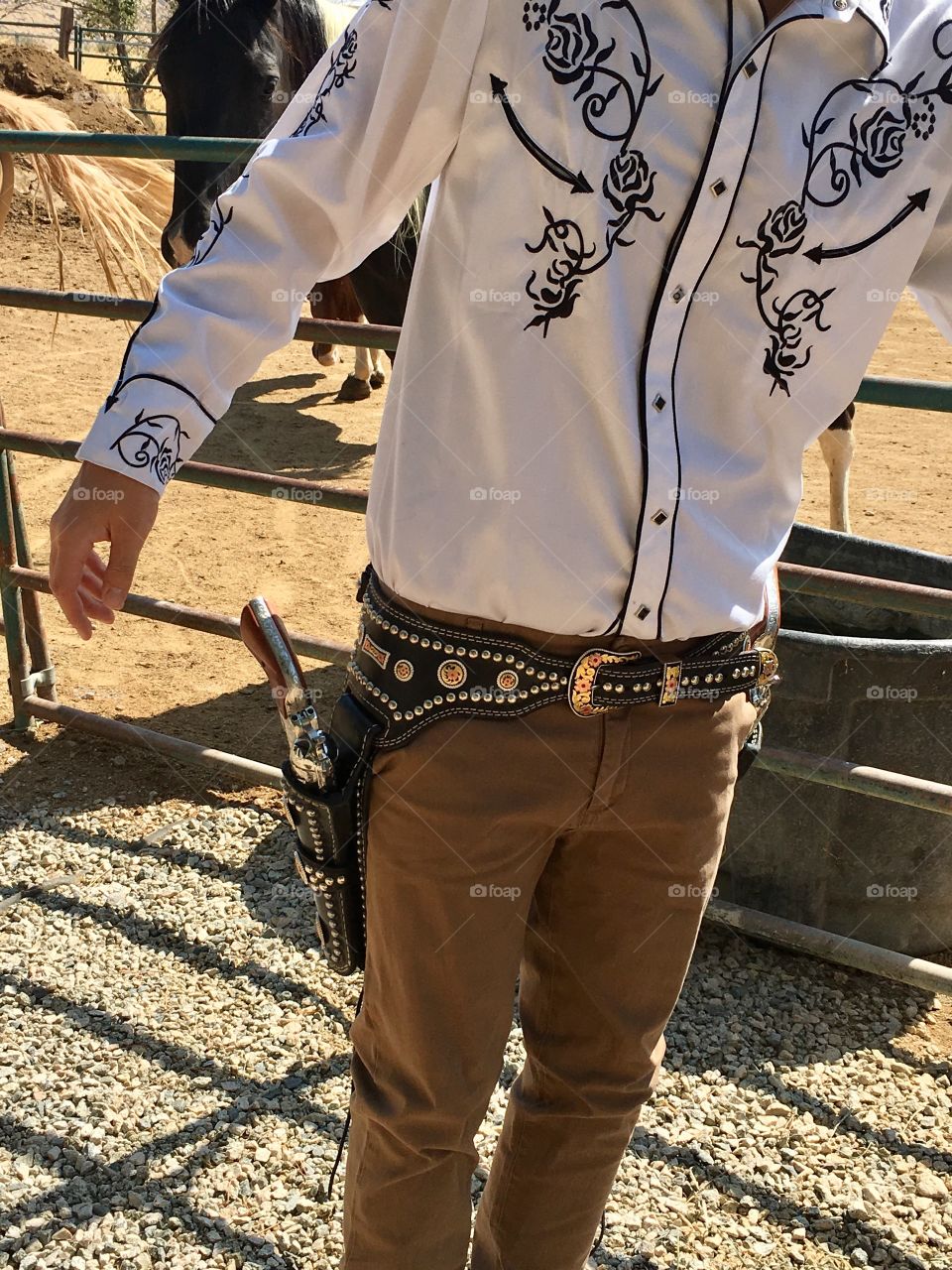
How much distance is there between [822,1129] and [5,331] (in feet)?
24.9

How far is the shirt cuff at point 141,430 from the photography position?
101cm

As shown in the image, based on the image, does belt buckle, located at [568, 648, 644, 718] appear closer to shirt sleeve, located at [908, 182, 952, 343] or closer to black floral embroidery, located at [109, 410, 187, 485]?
black floral embroidery, located at [109, 410, 187, 485]

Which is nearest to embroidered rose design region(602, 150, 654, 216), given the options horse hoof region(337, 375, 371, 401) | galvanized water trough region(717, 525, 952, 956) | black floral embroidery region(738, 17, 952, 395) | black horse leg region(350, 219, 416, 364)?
black floral embroidery region(738, 17, 952, 395)

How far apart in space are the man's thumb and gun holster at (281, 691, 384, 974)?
0.88 feet

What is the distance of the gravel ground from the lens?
180cm

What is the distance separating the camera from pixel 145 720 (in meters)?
3.40

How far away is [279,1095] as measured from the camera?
6.68 ft

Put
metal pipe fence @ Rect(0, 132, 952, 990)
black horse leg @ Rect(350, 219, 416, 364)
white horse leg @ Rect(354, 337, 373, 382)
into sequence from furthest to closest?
white horse leg @ Rect(354, 337, 373, 382) < black horse leg @ Rect(350, 219, 416, 364) < metal pipe fence @ Rect(0, 132, 952, 990)

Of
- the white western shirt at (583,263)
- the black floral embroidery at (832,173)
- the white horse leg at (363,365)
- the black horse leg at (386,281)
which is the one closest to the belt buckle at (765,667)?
the white western shirt at (583,263)

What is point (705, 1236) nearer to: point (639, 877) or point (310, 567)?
point (639, 877)

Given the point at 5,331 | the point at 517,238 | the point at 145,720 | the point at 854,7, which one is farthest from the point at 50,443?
the point at 5,331

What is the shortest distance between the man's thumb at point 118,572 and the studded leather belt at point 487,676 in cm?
25

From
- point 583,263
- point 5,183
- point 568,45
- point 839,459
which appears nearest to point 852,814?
point 583,263

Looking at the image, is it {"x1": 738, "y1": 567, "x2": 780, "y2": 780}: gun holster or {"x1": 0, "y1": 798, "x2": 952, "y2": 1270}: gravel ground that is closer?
{"x1": 738, "y1": 567, "x2": 780, "y2": 780}: gun holster
